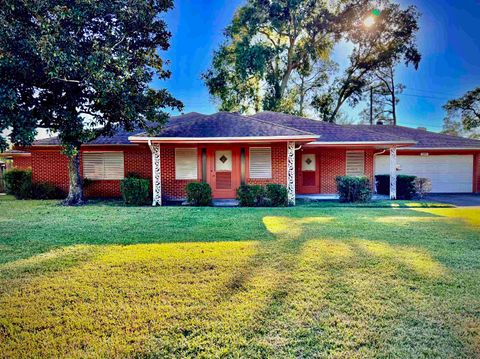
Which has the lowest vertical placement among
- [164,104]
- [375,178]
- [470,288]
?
[470,288]

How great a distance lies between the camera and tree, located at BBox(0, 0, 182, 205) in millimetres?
6992

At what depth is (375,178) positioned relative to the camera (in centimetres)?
1427

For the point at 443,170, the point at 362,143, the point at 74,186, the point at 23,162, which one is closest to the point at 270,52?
the point at 362,143

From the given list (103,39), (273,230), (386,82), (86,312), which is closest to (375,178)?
(273,230)

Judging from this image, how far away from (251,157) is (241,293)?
9433 millimetres

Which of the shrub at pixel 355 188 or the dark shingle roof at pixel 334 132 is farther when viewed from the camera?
the dark shingle roof at pixel 334 132

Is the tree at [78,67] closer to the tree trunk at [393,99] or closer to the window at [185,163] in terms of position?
the window at [185,163]

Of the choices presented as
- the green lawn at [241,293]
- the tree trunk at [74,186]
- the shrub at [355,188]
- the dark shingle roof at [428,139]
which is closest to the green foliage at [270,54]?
the dark shingle roof at [428,139]

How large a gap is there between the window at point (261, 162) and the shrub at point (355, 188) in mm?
3073

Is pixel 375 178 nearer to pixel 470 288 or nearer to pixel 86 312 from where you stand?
pixel 470 288

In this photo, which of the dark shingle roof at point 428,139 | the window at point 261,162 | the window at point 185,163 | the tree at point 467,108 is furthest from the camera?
the tree at point 467,108

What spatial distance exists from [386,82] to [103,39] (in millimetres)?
28024

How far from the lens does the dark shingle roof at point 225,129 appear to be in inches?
429

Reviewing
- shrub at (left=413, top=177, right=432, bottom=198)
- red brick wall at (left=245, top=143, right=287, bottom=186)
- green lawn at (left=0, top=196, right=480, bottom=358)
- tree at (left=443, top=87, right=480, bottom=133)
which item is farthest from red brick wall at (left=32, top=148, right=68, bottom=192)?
tree at (left=443, top=87, right=480, bottom=133)
